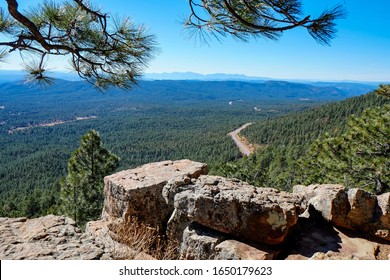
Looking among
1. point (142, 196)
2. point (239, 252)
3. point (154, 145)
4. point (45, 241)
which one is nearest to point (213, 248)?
point (239, 252)

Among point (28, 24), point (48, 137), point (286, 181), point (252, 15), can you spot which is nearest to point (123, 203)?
point (28, 24)

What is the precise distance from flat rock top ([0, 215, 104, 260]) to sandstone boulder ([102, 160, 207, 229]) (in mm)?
1226

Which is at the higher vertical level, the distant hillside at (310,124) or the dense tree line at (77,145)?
the distant hillside at (310,124)

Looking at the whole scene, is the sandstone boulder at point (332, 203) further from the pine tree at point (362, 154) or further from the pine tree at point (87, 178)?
the pine tree at point (87, 178)

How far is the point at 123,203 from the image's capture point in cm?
525

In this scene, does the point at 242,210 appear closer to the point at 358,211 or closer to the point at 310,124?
the point at 358,211

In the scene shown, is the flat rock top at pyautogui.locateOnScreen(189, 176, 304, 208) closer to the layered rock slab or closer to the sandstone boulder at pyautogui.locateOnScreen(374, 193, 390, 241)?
the layered rock slab

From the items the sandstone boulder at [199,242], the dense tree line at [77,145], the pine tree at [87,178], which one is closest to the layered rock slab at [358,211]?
the sandstone boulder at [199,242]

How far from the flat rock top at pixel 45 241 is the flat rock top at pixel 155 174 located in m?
1.47

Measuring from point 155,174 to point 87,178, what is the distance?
8392 mm

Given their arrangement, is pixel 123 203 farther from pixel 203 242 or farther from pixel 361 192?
pixel 361 192

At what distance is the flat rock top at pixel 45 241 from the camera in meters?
3.13

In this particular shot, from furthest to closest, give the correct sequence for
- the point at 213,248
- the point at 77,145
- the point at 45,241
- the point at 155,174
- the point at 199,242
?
the point at 77,145 < the point at 155,174 < the point at 199,242 < the point at 213,248 < the point at 45,241

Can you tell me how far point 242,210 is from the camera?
386 cm
